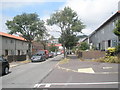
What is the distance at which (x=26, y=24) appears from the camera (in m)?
34.3

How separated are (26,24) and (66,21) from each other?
26.3 feet

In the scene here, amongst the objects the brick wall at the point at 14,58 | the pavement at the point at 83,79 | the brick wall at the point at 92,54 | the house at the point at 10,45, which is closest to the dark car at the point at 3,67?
the pavement at the point at 83,79

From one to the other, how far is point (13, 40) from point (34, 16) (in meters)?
11.9

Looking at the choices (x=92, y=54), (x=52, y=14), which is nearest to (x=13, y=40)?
(x=52, y=14)

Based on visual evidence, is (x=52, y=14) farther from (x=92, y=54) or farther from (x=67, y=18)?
(x=92, y=54)

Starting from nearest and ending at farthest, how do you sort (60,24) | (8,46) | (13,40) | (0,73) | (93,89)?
(93,89), (0,73), (60,24), (8,46), (13,40)

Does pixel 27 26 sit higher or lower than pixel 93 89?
higher

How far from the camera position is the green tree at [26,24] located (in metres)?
33.5

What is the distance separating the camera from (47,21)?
37.2 meters

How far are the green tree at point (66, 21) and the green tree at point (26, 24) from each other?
311cm

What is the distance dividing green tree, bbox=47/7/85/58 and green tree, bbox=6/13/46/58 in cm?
311

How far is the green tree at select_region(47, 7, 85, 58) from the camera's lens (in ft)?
114

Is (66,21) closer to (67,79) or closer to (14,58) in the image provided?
(14,58)

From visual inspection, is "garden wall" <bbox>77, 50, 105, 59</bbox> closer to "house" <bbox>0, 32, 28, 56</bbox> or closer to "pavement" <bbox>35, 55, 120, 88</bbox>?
"pavement" <bbox>35, 55, 120, 88</bbox>
